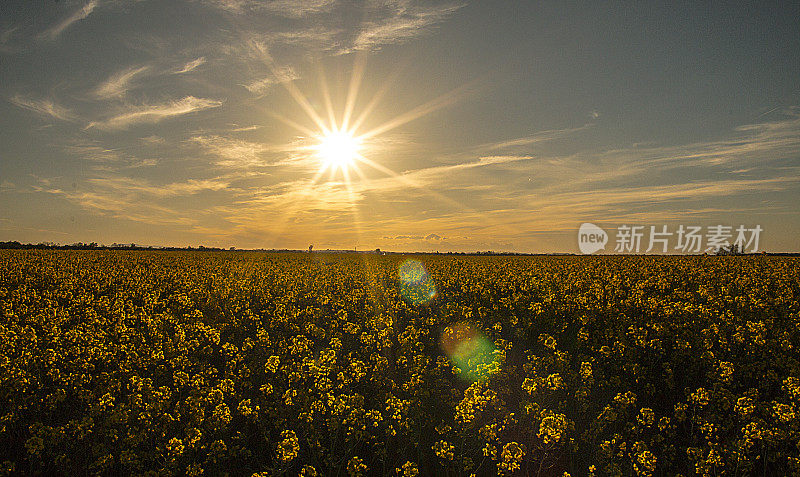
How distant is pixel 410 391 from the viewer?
8523mm

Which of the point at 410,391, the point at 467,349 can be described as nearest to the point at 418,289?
the point at 467,349

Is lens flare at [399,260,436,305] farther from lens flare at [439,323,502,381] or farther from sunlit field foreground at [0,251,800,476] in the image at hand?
lens flare at [439,323,502,381]

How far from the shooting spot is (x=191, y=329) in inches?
439

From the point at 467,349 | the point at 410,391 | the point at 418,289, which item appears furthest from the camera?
the point at 418,289

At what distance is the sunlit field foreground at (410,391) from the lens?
699 centimetres

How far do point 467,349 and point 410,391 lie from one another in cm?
319

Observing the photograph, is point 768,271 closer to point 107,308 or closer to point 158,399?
point 158,399

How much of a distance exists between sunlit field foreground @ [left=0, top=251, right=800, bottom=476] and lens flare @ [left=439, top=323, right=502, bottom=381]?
54mm

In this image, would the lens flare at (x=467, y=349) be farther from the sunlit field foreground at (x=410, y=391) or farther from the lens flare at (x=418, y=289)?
the lens flare at (x=418, y=289)

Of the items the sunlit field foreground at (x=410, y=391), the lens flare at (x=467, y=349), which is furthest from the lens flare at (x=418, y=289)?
Answer: the lens flare at (x=467, y=349)

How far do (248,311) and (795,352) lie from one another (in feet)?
49.3

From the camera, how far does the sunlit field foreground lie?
699 centimetres

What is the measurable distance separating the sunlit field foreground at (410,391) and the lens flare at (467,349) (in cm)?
5

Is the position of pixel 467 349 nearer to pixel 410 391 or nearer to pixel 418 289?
pixel 410 391
